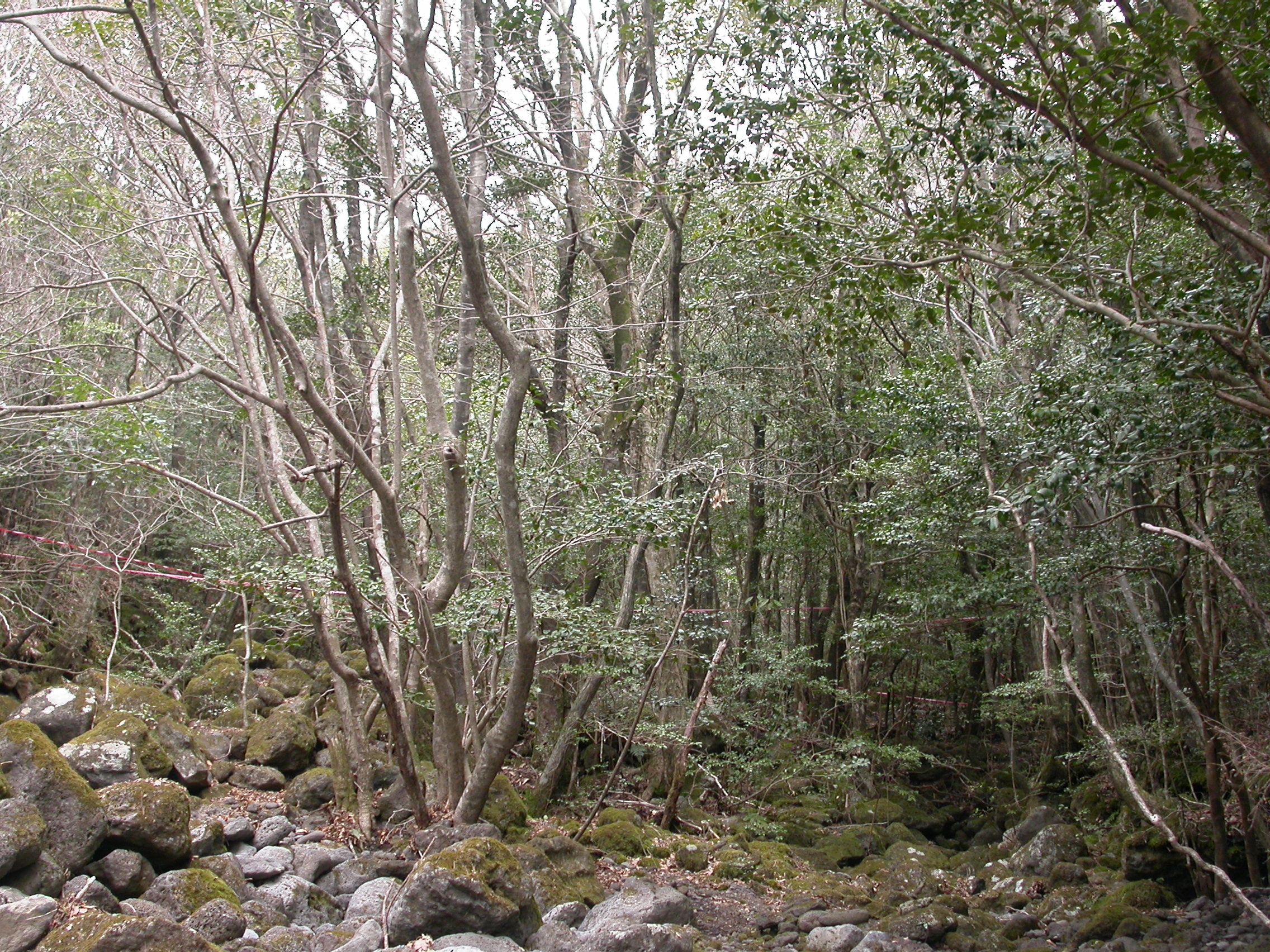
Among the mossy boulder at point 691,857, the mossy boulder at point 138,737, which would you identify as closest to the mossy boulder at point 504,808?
the mossy boulder at point 691,857

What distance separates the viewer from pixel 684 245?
12.0 m

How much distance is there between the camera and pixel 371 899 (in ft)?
23.0

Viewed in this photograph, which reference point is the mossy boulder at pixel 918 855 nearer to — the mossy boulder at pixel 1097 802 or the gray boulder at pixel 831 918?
the mossy boulder at pixel 1097 802

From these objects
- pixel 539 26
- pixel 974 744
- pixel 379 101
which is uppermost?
pixel 539 26

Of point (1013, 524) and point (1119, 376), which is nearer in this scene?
point (1119, 376)

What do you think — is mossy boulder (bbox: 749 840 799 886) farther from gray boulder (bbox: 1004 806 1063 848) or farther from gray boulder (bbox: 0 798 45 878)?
gray boulder (bbox: 0 798 45 878)

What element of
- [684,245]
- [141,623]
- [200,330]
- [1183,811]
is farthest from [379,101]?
[141,623]

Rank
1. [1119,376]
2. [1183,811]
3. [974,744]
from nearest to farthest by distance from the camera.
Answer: [1119,376]
[1183,811]
[974,744]

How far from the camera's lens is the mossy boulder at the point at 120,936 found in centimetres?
444

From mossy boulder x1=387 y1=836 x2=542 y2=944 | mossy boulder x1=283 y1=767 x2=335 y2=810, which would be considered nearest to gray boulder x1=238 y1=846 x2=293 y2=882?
mossy boulder x1=387 y1=836 x2=542 y2=944

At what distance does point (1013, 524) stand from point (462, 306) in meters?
5.69

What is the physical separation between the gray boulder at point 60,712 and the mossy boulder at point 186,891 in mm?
3388

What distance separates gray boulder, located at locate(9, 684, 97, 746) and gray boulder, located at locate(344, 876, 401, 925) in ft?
11.2

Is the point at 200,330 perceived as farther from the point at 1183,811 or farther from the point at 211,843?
the point at 1183,811
